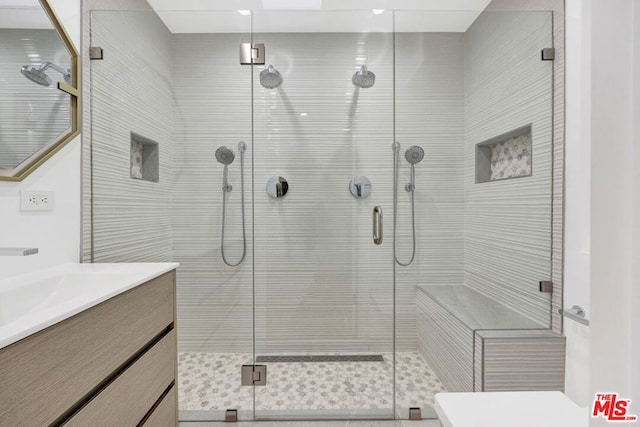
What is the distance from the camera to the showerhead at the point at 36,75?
4.52 feet

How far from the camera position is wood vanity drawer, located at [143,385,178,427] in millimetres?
1372

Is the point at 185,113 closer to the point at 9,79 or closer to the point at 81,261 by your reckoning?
the point at 9,79

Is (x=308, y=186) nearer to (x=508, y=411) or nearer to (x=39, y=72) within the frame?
(x=39, y=72)

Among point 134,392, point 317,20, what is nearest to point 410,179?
point 317,20

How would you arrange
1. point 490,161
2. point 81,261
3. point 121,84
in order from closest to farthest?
1. point 81,261
2. point 121,84
3. point 490,161

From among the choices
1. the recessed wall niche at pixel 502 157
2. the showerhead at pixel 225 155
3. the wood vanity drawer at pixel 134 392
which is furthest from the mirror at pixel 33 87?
the recessed wall niche at pixel 502 157

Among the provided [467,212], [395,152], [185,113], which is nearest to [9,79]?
[185,113]

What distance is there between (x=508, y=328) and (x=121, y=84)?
8.36 ft

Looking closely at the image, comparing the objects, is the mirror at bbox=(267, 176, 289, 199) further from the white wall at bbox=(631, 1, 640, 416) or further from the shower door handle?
the white wall at bbox=(631, 1, 640, 416)

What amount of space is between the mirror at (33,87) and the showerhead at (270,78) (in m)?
0.94

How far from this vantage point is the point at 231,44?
1.98 m

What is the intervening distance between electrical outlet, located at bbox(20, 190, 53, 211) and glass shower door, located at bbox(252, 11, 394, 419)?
39.3 inches

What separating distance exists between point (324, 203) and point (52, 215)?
137 centimetres

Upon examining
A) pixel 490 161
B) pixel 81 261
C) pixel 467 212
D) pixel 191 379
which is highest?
pixel 490 161
